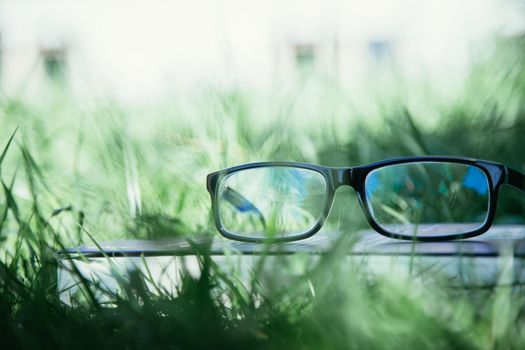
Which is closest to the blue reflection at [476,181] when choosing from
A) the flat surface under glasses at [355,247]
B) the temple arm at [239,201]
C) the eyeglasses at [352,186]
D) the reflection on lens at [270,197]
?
the eyeglasses at [352,186]

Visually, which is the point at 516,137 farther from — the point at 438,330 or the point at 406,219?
the point at 438,330

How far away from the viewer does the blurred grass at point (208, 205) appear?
523mm

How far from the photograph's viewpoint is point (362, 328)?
0.50 m

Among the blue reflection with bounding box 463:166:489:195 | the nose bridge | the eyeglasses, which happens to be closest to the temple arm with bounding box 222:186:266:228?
the eyeglasses

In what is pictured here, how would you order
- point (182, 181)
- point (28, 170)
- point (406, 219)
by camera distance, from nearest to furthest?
point (28, 170)
point (406, 219)
point (182, 181)

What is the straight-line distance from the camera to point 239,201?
3.31 ft

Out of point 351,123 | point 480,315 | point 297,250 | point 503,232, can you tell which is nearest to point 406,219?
point 503,232

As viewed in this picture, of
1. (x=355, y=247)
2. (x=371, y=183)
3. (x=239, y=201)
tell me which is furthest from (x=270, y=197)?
(x=355, y=247)

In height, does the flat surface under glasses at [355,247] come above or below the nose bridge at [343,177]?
below

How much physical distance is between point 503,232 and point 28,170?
670mm

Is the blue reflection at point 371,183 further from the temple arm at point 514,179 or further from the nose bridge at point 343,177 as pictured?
the temple arm at point 514,179

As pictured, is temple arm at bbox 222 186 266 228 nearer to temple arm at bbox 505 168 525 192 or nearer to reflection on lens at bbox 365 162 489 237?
reflection on lens at bbox 365 162 489 237

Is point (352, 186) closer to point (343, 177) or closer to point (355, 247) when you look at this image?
point (343, 177)

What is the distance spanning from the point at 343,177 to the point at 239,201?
0.58 feet
